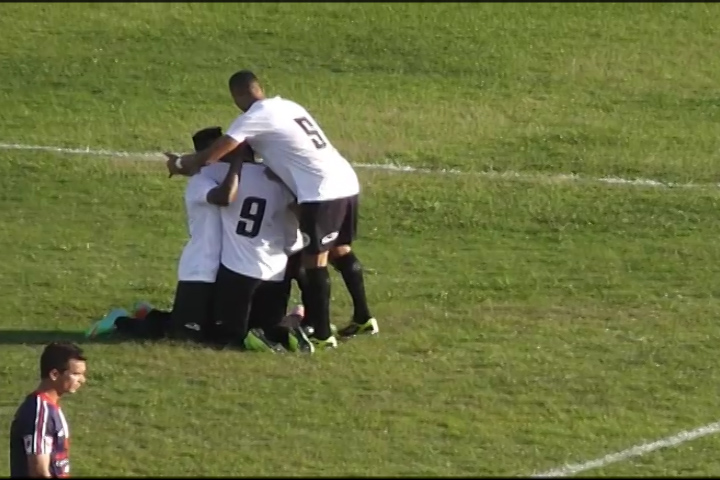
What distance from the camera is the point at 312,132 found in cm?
1148

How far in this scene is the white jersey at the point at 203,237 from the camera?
1150cm

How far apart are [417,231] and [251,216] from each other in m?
3.91

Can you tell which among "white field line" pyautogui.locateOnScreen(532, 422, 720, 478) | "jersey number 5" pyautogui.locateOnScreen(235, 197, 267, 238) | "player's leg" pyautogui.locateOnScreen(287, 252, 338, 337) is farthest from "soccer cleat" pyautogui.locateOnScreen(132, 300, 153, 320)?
"white field line" pyautogui.locateOnScreen(532, 422, 720, 478)

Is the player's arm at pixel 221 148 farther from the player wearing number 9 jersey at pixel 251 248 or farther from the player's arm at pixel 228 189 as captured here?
the player wearing number 9 jersey at pixel 251 248

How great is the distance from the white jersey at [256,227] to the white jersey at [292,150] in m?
0.13

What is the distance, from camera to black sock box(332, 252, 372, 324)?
11.8 meters

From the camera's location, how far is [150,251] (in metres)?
14.4

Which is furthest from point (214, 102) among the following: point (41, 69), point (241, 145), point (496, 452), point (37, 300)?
point (496, 452)

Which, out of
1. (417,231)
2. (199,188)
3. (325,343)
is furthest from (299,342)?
(417,231)

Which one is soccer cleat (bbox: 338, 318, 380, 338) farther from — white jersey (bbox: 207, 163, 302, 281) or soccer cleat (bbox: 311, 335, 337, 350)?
white jersey (bbox: 207, 163, 302, 281)

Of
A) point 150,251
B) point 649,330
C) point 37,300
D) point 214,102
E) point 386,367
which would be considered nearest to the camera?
point 386,367

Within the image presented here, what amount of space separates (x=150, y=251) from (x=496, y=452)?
18.3 ft

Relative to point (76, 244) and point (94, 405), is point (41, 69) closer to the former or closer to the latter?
point (76, 244)

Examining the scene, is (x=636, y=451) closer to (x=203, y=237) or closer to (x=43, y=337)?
(x=203, y=237)
